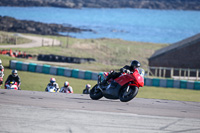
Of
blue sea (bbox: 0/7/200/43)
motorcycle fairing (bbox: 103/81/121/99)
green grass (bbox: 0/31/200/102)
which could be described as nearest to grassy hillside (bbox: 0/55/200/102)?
green grass (bbox: 0/31/200/102)

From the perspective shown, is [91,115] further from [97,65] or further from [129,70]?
[97,65]

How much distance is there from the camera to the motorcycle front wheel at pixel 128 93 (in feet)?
38.7

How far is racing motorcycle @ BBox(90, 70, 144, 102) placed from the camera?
11758 mm

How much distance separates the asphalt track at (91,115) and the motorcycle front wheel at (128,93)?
0.26 metres

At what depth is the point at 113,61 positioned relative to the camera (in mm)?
46625

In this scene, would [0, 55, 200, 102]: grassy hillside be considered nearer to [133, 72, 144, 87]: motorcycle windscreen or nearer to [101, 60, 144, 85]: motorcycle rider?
[101, 60, 144, 85]: motorcycle rider

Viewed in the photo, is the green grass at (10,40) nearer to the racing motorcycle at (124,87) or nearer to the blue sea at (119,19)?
the racing motorcycle at (124,87)

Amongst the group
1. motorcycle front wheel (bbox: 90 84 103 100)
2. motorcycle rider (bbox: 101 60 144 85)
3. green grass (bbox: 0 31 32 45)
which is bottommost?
motorcycle front wheel (bbox: 90 84 103 100)

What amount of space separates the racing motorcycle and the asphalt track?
1.05ft

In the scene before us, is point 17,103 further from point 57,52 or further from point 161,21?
point 161,21

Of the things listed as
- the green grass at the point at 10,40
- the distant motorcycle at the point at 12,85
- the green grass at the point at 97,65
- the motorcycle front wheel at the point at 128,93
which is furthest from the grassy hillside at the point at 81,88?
the green grass at the point at 10,40

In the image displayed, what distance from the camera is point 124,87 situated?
12.1 m

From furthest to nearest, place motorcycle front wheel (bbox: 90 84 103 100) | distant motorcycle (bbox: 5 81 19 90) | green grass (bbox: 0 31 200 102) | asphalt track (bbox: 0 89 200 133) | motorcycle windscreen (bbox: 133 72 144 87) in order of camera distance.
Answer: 1. green grass (bbox: 0 31 200 102)
2. distant motorcycle (bbox: 5 81 19 90)
3. motorcycle front wheel (bbox: 90 84 103 100)
4. motorcycle windscreen (bbox: 133 72 144 87)
5. asphalt track (bbox: 0 89 200 133)

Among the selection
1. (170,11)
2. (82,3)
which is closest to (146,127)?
(82,3)
